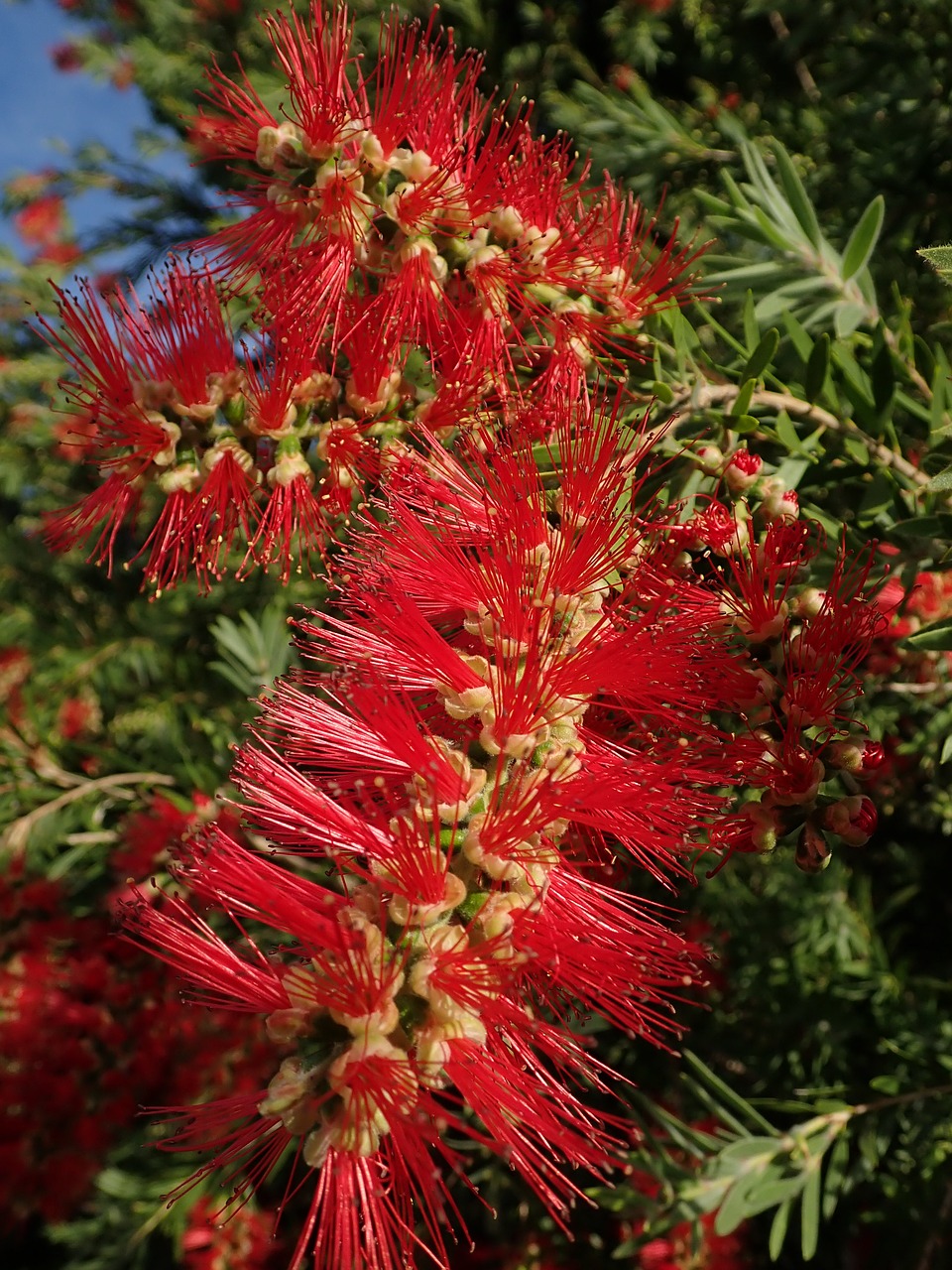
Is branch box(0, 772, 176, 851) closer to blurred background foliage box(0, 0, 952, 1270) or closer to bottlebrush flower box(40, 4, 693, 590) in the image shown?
blurred background foliage box(0, 0, 952, 1270)

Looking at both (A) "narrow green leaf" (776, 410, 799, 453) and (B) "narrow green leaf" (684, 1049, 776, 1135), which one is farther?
(B) "narrow green leaf" (684, 1049, 776, 1135)

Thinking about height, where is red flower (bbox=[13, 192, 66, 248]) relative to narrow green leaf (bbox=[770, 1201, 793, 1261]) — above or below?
above

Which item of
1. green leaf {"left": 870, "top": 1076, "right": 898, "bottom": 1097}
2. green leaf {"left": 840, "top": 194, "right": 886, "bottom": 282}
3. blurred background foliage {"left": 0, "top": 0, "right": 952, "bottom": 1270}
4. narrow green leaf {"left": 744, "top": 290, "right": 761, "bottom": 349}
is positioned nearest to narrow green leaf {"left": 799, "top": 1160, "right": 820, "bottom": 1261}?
blurred background foliage {"left": 0, "top": 0, "right": 952, "bottom": 1270}

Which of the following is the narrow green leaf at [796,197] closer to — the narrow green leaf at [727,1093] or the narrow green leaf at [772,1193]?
the narrow green leaf at [727,1093]

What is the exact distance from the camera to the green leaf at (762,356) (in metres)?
0.97

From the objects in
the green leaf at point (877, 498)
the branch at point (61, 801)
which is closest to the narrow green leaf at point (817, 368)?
the green leaf at point (877, 498)

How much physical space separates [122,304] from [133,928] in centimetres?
78

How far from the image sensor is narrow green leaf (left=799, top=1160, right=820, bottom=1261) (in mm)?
1225

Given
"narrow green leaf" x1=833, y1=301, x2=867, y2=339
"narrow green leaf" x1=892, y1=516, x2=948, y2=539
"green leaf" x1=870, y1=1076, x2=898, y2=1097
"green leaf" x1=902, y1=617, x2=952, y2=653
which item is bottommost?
"green leaf" x1=870, y1=1076, x2=898, y2=1097

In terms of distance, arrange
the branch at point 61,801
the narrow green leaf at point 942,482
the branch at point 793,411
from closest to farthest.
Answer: the narrow green leaf at point 942,482 → the branch at point 793,411 → the branch at point 61,801

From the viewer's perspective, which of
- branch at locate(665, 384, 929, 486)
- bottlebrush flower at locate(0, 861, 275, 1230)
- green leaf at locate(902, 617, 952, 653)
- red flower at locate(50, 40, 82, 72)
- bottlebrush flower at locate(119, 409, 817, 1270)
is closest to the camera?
bottlebrush flower at locate(119, 409, 817, 1270)

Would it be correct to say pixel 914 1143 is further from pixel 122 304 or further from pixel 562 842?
pixel 122 304

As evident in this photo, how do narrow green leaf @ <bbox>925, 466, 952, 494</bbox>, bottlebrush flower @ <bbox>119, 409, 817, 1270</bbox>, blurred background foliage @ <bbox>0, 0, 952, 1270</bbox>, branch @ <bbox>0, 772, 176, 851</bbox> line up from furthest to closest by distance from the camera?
branch @ <bbox>0, 772, 176, 851</bbox> < blurred background foliage @ <bbox>0, 0, 952, 1270</bbox> < narrow green leaf @ <bbox>925, 466, 952, 494</bbox> < bottlebrush flower @ <bbox>119, 409, 817, 1270</bbox>

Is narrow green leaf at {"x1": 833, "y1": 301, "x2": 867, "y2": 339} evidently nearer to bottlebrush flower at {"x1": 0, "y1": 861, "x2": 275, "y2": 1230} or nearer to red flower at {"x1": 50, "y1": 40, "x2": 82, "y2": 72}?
bottlebrush flower at {"x1": 0, "y1": 861, "x2": 275, "y2": 1230}
